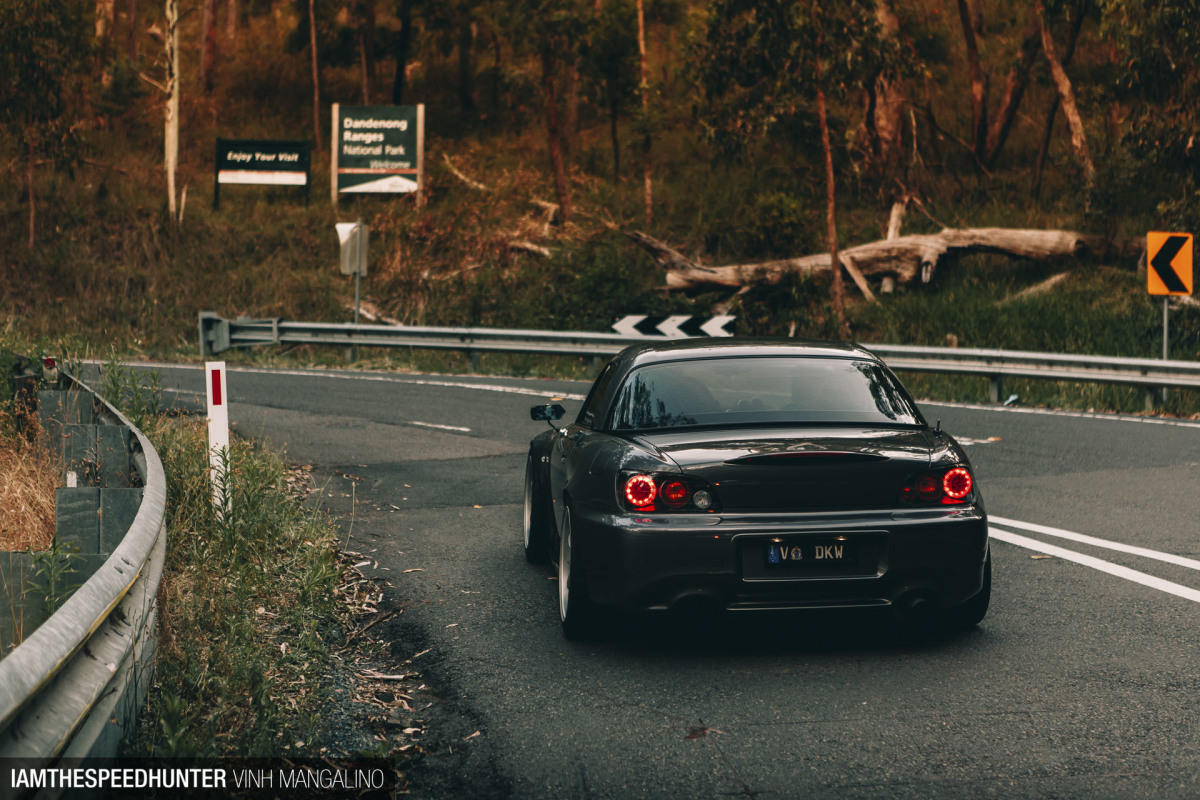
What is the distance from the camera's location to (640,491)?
18.7 ft

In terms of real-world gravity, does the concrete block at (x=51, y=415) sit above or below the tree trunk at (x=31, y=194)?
below

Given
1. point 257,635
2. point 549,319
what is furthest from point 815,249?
point 257,635

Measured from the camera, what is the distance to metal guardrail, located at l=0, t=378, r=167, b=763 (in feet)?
9.92

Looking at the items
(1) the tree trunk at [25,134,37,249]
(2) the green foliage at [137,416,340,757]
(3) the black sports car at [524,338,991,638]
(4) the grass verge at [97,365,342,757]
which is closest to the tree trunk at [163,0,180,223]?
(1) the tree trunk at [25,134,37,249]

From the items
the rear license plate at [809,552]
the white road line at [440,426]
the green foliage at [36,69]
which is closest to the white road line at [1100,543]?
the rear license plate at [809,552]

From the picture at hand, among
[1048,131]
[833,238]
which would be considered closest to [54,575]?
[833,238]

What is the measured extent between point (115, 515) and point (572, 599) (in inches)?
80.1

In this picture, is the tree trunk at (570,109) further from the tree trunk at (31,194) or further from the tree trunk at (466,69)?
the tree trunk at (31,194)

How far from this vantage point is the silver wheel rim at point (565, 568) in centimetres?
610

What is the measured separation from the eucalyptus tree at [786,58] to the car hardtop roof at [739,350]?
62.4 feet

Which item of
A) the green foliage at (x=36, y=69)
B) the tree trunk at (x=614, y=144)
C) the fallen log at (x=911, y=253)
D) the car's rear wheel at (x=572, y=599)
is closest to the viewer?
the car's rear wheel at (x=572, y=599)

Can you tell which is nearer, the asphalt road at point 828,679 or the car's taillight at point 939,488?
the asphalt road at point 828,679

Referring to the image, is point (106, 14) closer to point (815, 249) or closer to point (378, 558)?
point (815, 249)

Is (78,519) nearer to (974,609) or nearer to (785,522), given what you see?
(785,522)
